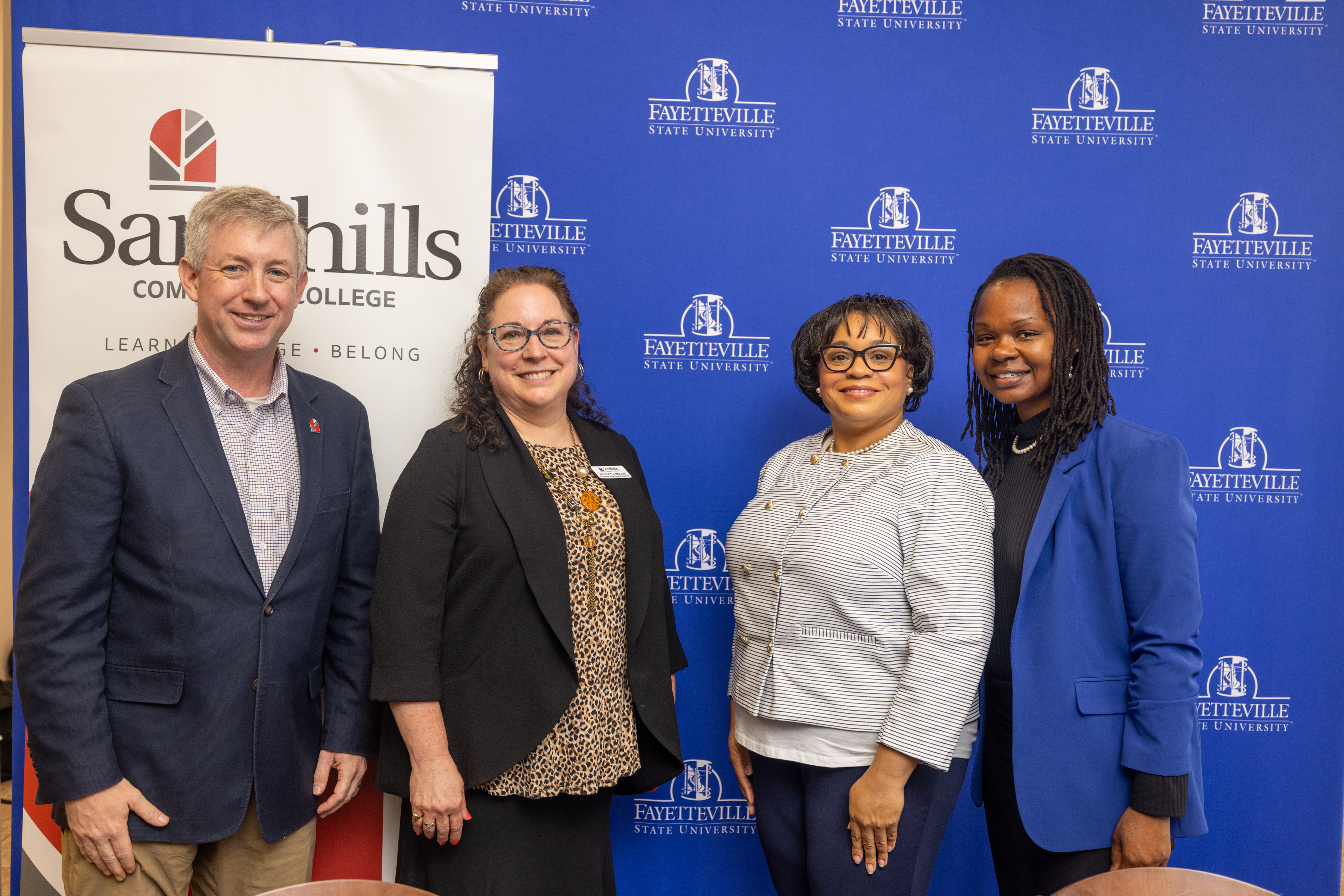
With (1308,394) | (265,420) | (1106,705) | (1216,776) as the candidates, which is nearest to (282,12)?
(265,420)

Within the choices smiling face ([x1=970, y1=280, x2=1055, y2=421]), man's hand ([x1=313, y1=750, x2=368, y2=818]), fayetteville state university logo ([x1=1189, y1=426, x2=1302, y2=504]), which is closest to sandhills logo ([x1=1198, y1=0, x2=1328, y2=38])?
fayetteville state university logo ([x1=1189, y1=426, x2=1302, y2=504])

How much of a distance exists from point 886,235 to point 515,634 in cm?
159

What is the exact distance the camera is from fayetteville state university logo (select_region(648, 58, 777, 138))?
2242 millimetres

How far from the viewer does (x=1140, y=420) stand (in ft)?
7.75

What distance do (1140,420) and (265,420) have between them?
2.40 metres

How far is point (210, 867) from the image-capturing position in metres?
1.59

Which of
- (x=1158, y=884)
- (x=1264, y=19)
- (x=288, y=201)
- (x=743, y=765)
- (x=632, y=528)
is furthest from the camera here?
(x=1264, y=19)

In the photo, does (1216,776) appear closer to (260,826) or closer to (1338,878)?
(1338,878)

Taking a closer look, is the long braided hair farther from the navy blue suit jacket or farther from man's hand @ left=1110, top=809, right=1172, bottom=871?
the navy blue suit jacket

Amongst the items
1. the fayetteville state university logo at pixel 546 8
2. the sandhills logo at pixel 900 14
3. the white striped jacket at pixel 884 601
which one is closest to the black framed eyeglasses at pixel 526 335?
the white striped jacket at pixel 884 601

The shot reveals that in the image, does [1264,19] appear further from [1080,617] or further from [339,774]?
[339,774]

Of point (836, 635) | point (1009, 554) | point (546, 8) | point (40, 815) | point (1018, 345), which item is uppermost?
point (546, 8)

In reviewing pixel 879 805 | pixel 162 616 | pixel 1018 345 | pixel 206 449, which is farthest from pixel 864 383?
pixel 162 616

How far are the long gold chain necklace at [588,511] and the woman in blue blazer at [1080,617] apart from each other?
82 cm
